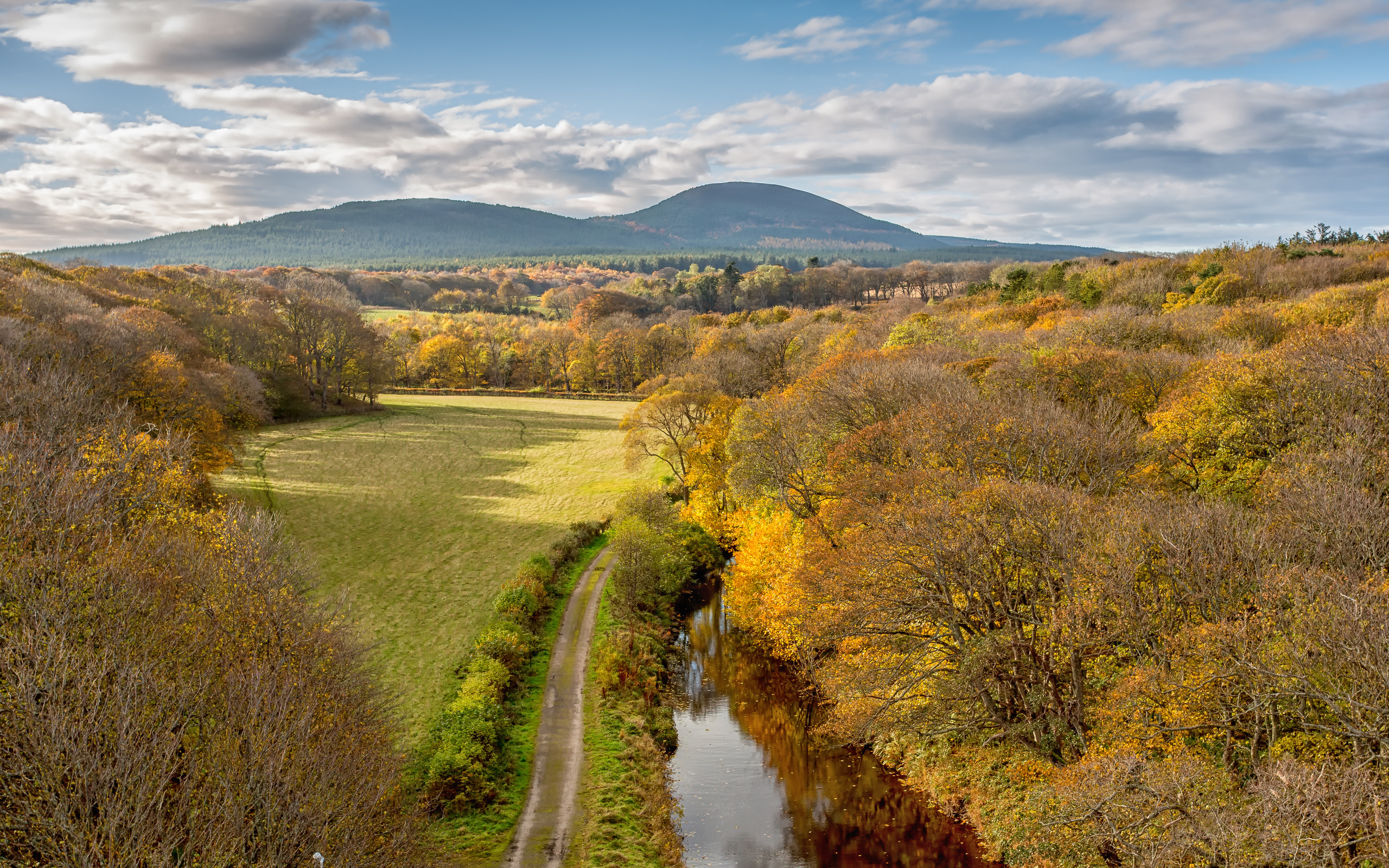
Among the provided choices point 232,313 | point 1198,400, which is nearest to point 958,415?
point 1198,400

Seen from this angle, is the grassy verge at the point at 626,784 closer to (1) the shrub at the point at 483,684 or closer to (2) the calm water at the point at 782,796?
(2) the calm water at the point at 782,796

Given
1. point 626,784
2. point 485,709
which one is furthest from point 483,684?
point 626,784

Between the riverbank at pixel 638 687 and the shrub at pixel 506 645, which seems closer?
the riverbank at pixel 638 687

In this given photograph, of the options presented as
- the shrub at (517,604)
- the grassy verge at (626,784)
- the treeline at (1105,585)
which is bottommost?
the grassy verge at (626,784)

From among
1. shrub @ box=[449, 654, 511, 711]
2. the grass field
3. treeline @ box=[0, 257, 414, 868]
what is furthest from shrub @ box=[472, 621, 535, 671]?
treeline @ box=[0, 257, 414, 868]

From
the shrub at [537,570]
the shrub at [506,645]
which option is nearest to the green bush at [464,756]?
the shrub at [506,645]

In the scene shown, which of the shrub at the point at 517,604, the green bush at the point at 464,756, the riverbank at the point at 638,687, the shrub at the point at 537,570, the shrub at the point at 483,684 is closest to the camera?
the riverbank at the point at 638,687

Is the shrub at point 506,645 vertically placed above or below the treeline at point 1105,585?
below
